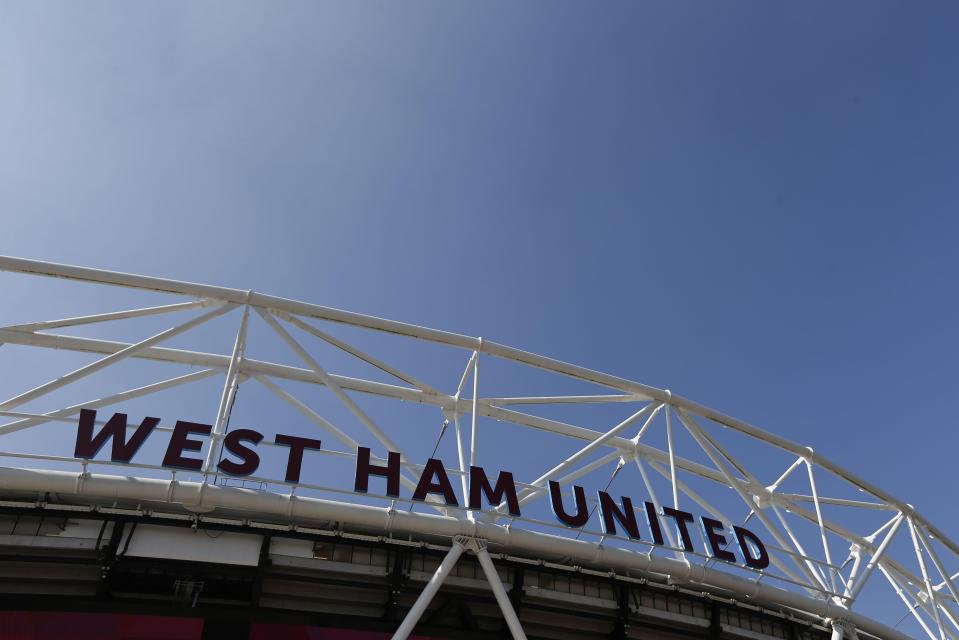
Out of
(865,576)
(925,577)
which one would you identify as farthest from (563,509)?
(925,577)

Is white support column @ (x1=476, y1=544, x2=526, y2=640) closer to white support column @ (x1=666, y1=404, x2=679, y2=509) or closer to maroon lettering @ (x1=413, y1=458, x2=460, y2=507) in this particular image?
maroon lettering @ (x1=413, y1=458, x2=460, y2=507)

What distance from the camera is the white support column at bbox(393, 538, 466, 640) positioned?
56.6 feet

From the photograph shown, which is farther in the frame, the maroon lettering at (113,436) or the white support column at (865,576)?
the white support column at (865,576)

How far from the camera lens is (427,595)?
17828mm

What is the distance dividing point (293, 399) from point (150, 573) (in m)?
7.05

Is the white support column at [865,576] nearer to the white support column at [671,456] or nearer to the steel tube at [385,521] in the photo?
the steel tube at [385,521]

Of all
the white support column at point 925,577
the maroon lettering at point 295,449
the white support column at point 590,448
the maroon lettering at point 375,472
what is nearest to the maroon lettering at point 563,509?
the white support column at point 590,448

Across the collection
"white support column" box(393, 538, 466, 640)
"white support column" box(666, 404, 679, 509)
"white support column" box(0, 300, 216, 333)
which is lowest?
"white support column" box(393, 538, 466, 640)

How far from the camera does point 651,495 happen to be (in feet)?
84.1

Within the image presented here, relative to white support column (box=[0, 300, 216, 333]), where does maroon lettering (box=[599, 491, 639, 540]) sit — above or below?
below

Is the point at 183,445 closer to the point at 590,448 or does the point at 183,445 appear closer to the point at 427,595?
the point at 427,595

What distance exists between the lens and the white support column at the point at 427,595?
1725cm

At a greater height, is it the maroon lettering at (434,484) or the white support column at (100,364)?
the white support column at (100,364)

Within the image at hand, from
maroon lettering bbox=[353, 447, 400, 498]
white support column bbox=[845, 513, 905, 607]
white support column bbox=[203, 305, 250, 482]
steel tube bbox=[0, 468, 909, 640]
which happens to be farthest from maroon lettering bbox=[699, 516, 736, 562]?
white support column bbox=[203, 305, 250, 482]
